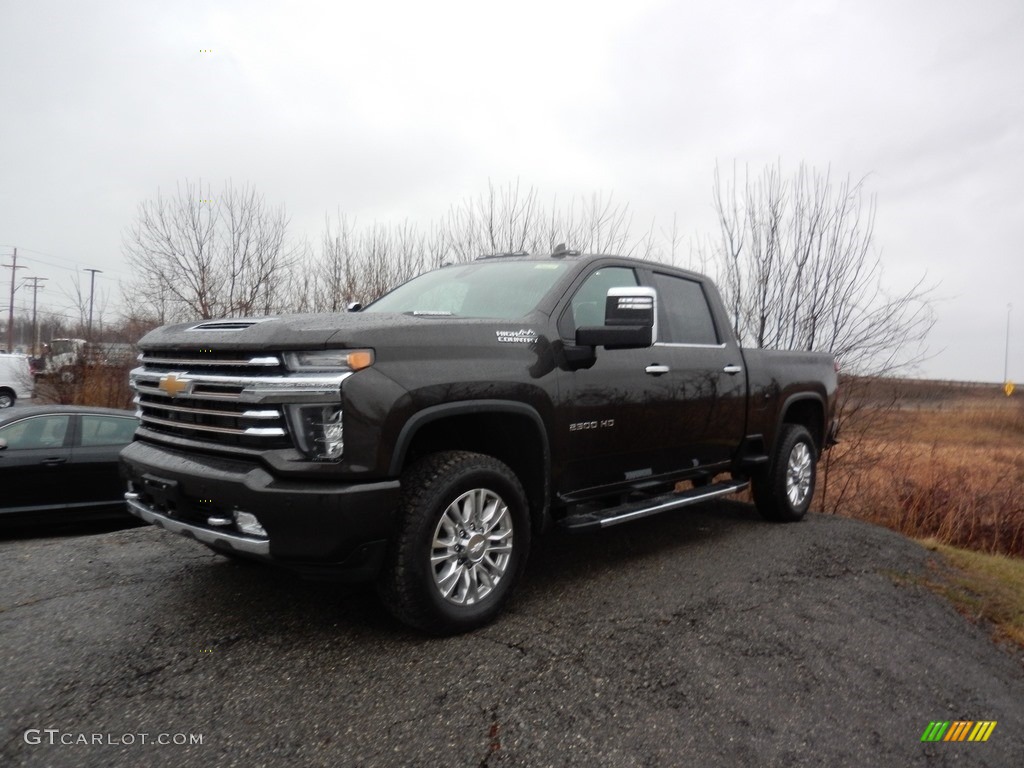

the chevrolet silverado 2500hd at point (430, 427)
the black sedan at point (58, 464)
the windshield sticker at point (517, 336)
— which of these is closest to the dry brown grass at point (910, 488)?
the chevrolet silverado 2500hd at point (430, 427)

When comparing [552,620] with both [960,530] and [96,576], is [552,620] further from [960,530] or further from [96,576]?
[960,530]

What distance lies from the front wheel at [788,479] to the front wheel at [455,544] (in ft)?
10.8

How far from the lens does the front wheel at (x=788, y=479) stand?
21.3 feet

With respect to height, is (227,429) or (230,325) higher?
(230,325)

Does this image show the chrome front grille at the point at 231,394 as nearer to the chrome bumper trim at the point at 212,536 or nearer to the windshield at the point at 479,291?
the chrome bumper trim at the point at 212,536

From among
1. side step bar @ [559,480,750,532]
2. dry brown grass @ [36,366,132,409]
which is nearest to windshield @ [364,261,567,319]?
side step bar @ [559,480,750,532]

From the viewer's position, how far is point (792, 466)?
6676 mm

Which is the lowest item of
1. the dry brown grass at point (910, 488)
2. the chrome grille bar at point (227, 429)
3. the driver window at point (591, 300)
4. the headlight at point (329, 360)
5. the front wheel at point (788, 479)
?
the dry brown grass at point (910, 488)

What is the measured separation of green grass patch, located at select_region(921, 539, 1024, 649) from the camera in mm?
4812

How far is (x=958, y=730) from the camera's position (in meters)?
3.30

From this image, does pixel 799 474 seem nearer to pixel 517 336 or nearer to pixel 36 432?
pixel 517 336

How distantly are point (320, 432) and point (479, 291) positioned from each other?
6.08 feet

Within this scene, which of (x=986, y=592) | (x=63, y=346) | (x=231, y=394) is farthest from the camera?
(x=63, y=346)

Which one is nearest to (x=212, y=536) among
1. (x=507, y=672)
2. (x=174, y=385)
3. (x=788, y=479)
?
(x=174, y=385)
